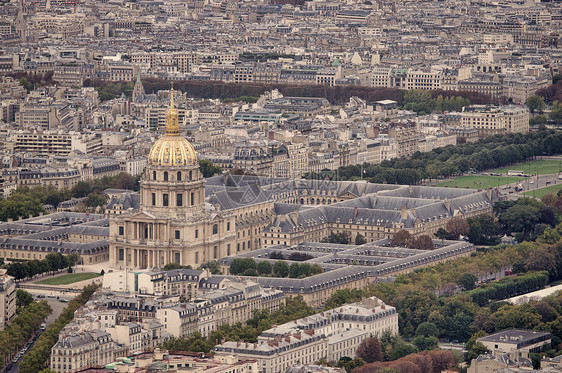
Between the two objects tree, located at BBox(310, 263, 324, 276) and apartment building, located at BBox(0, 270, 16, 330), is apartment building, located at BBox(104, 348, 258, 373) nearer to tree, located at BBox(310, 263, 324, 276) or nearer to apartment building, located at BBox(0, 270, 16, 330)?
apartment building, located at BBox(0, 270, 16, 330)

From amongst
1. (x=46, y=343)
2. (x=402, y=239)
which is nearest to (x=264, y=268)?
(x=402, y=239)

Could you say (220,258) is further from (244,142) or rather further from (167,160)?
(244,142)

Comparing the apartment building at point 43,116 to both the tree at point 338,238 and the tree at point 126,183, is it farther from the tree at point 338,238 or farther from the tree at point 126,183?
the tree at point 338,238

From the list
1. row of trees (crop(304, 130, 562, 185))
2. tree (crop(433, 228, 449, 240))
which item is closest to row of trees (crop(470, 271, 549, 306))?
tree (crop(433, 228, 449, 240))

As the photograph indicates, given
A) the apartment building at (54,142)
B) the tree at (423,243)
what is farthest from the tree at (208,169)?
the tree at (423,243)

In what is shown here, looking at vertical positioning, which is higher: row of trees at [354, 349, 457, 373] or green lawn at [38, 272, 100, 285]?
row of trees at [354, 349, 457, 373]

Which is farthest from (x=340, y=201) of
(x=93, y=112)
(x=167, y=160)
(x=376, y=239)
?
(x=93, y=112)

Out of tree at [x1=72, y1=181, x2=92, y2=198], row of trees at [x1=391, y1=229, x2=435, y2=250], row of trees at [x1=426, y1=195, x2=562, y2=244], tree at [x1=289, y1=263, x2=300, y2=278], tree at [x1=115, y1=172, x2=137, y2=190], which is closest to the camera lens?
tree at [x1=289, y1=263, x2=300, y2=278]
